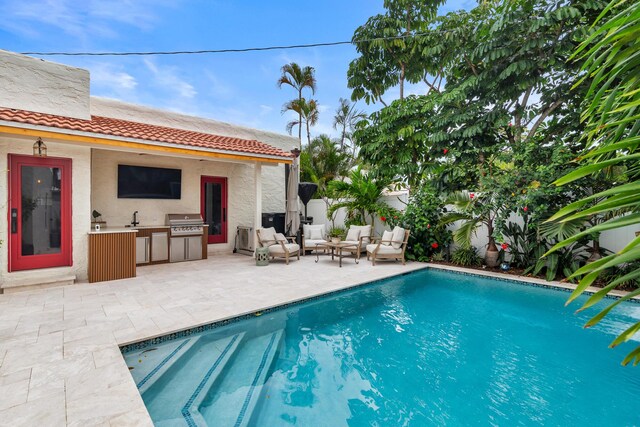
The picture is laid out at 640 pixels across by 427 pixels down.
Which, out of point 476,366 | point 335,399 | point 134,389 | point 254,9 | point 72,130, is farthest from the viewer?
point 254,9

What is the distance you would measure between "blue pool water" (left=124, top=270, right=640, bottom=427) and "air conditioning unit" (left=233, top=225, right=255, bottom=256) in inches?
216

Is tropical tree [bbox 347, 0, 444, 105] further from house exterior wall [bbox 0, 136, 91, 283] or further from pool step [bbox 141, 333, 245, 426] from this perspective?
pool step [bbox 141, 333, 245, 426]

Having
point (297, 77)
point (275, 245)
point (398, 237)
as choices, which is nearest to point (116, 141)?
point (275, 245)

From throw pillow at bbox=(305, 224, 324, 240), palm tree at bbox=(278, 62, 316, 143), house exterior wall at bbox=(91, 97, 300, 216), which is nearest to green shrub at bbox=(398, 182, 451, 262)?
throw pillow at bbox=(305, 224, 324, 240)

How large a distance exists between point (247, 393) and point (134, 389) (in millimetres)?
1126

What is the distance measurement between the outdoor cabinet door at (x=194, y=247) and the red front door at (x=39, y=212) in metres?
3.17

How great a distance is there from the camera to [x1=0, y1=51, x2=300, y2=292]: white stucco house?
6.54 metres

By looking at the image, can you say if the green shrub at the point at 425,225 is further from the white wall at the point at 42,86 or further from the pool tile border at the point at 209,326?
the white wall at the point at 42,86

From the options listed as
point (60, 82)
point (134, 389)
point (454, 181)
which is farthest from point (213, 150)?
point (454, 181)

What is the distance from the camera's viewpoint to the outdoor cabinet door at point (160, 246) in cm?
923

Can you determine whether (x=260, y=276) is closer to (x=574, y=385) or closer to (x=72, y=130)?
(x=72, y=130)

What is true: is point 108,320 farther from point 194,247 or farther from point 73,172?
point 194,247

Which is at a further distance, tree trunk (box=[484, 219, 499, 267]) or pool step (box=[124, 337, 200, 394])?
tree trunk (box=[484, 219, 499, 267])

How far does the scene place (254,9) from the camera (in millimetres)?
14172
